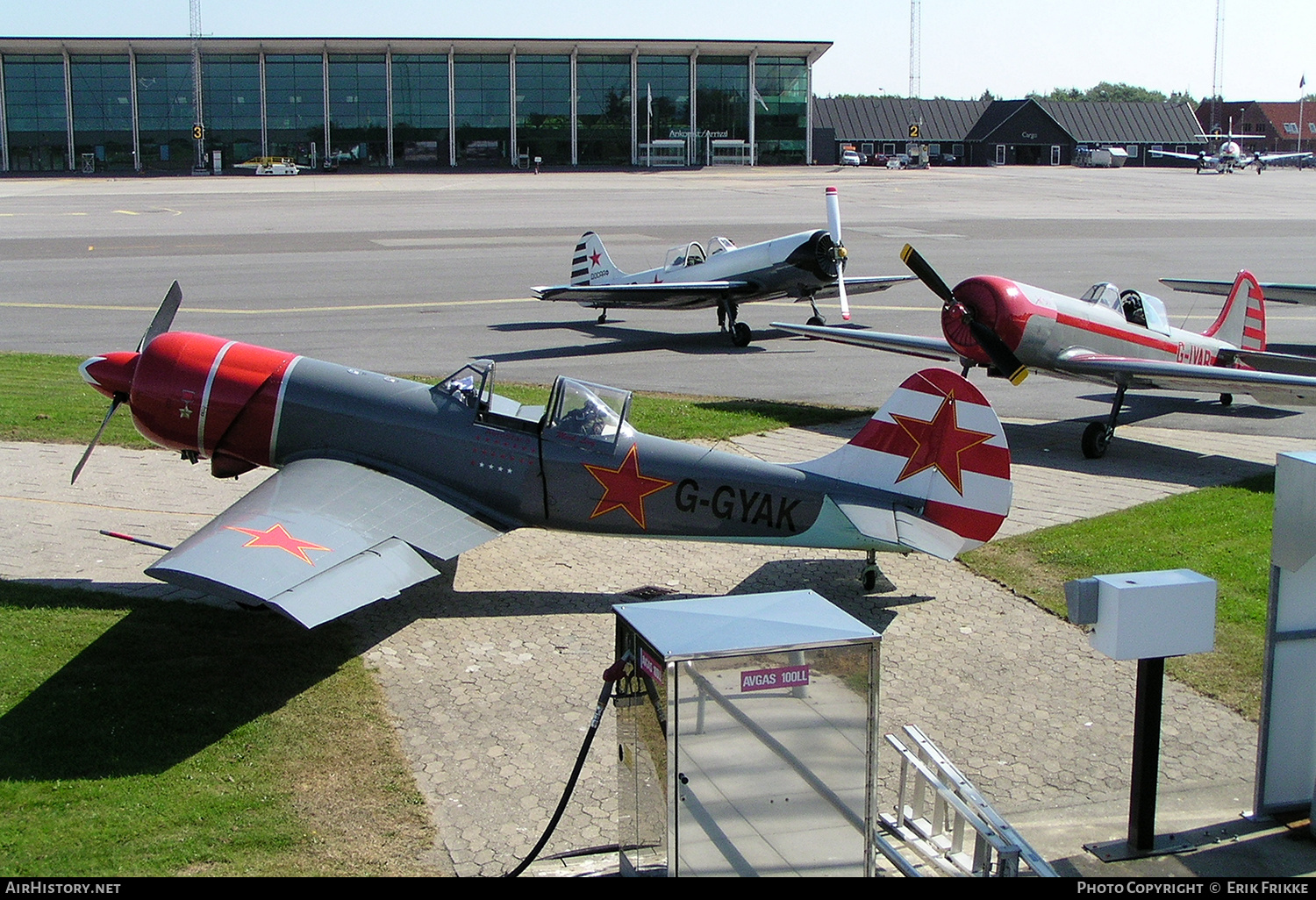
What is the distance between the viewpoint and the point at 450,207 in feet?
202

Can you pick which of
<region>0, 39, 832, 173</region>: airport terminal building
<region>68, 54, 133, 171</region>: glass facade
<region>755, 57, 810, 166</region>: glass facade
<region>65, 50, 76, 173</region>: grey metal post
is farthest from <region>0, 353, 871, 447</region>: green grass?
<region>755, 57, 810, 166</region>: glass facade

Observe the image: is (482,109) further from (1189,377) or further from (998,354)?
(998,354)

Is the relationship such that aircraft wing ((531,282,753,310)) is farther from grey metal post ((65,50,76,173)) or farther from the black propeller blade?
grey metal post ((65,50,76,173))

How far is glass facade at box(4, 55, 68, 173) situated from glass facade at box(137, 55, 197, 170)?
5.93 metres

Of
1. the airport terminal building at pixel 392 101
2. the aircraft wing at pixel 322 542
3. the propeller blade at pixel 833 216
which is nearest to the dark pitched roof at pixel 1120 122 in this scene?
the airport terminal building at pixel 392 101

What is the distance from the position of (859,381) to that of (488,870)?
15.7 metres

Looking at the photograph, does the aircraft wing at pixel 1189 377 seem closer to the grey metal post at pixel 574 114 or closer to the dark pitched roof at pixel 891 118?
the grey metal post at pixel 574 114

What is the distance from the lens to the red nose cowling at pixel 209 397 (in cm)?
1130

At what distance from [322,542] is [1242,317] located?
15.6 meters

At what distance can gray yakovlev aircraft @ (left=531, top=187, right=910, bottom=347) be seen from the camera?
2397cm

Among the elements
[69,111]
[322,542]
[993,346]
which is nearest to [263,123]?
[69,111]

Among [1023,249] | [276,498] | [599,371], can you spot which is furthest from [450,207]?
[276,498]
